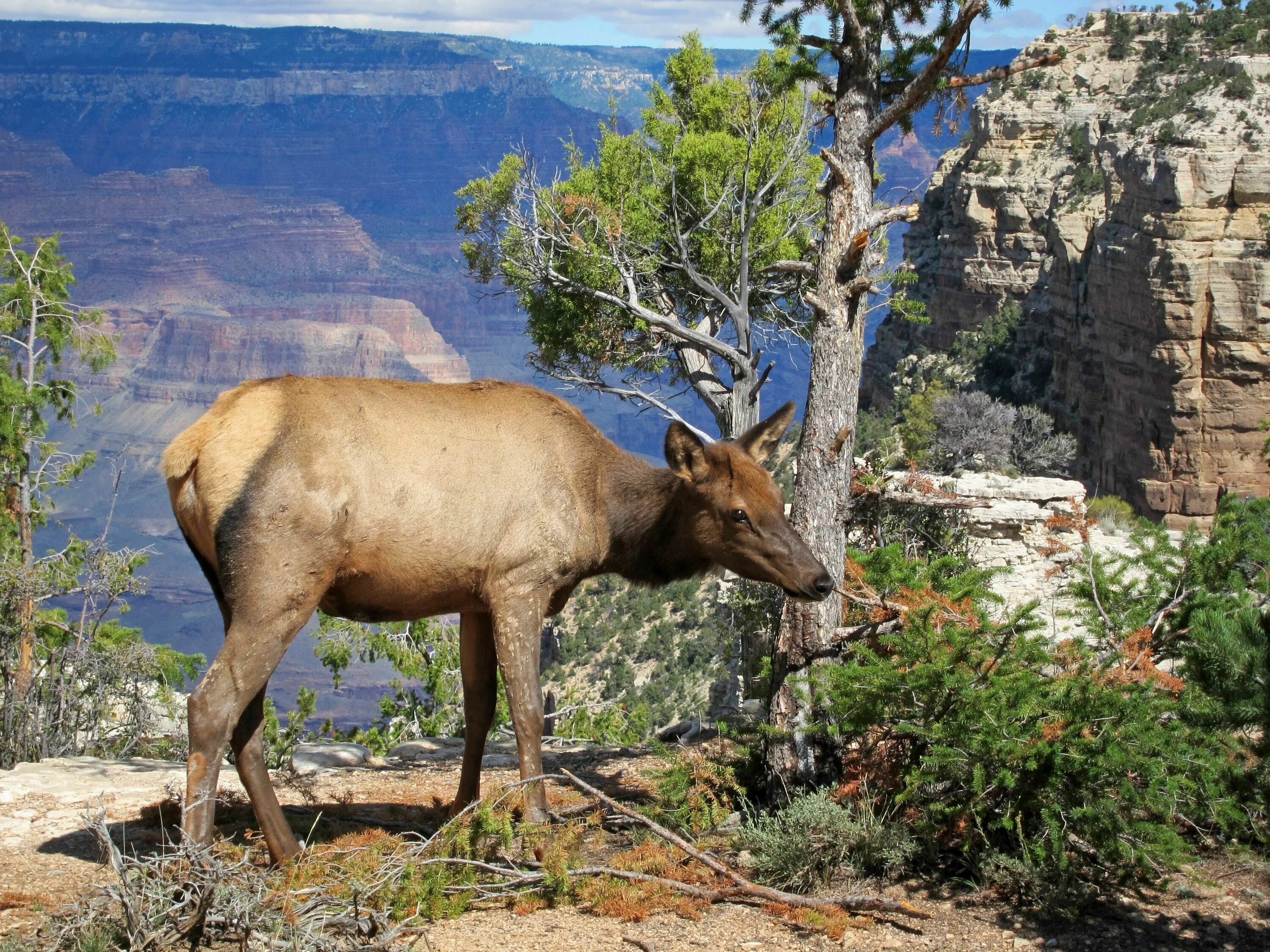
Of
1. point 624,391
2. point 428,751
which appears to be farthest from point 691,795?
point 624,391

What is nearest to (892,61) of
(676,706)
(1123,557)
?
(1123,557)

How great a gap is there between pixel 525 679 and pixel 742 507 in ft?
5.68

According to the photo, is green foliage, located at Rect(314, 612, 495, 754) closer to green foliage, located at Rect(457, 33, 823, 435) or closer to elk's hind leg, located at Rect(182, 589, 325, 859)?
green foliage, located at Rect(457, 33, 823, 435)

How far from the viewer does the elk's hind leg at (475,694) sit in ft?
25.3

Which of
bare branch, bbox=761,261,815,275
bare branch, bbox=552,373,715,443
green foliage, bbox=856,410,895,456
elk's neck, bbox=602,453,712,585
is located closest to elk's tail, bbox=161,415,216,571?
elk's neck, bbox=602,453,712,585

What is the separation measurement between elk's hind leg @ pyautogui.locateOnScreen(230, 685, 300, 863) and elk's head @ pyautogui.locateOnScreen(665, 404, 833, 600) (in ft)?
9.57

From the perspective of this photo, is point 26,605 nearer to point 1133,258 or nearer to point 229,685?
point 229,685

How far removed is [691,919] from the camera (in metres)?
6.27

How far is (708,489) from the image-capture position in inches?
295

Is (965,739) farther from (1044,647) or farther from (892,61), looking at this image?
(892,61)

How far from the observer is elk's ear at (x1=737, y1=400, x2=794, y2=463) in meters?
7.48

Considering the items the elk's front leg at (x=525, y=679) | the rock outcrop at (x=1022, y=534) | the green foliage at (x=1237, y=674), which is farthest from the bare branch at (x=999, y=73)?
the rock outcrop at (x=1022, y=534)

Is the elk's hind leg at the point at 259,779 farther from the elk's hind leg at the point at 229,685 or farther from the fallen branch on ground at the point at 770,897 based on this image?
the fallen branch on ground at the point at 770,897

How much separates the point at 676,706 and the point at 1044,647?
24002 mm
